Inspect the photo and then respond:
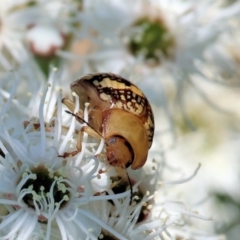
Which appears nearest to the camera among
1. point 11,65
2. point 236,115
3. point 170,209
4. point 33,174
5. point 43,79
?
point 33,174

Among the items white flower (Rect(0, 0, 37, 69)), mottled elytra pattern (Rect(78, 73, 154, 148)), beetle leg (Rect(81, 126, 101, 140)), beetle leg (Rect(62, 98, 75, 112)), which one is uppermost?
white flower (Rect(0, 0, 37, 69))

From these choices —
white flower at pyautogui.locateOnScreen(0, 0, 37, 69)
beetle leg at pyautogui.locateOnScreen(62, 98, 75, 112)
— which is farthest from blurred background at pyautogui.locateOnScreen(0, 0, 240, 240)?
beetle leg at pyautogui.locateOnScreen(62, 98, 75, 112)

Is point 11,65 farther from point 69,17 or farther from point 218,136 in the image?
point 218,136

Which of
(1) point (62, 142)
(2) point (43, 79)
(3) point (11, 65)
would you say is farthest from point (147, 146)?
(3) point (11, 65)

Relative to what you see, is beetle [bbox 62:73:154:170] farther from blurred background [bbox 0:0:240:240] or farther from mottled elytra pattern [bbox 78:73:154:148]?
blurred background [bbox 0:0:240:240]

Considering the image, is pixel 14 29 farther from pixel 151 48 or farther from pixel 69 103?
pixel 69 103

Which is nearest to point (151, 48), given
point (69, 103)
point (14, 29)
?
point (14, 29)

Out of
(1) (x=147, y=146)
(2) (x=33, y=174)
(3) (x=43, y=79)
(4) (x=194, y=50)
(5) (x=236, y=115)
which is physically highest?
(5) (x=236, y=115)
